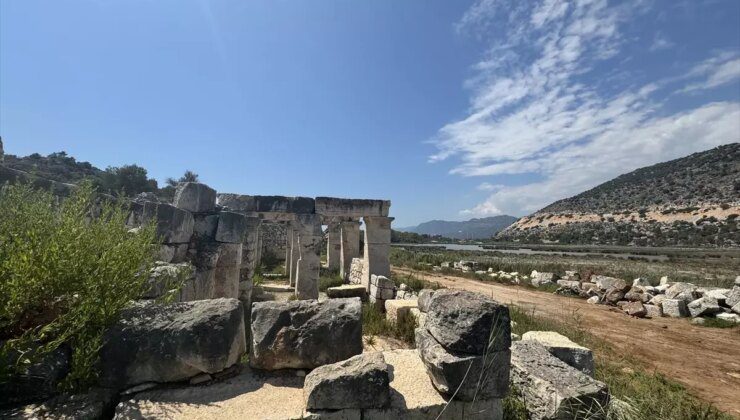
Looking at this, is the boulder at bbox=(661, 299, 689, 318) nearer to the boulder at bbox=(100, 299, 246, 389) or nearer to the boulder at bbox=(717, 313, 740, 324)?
the boulder at bbox=(717, 313, 740, 324)

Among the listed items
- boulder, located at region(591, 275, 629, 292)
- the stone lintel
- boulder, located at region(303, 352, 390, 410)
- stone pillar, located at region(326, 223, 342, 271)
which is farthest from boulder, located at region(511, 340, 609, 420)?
stone pillar, located at region(326, 223, 342, 271)

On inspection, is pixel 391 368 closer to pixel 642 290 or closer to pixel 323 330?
pixel 323 330

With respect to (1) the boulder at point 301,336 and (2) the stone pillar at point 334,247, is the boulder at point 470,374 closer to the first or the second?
(1) the boulder at point 301,336

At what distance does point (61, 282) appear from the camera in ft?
9.67

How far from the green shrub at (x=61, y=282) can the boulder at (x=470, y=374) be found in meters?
2.82

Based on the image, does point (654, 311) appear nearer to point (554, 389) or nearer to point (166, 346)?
point (554, 389)

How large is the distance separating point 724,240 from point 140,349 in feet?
156

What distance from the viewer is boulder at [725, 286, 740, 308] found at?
36.7 ft

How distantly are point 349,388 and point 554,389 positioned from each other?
2.11 m

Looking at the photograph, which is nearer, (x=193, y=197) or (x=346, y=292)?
(x=193, y=197)

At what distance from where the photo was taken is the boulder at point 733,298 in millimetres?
11194

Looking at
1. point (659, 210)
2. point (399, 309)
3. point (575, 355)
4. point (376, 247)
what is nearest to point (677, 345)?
point (575, 355)

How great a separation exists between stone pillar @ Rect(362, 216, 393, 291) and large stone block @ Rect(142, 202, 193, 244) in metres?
7.28

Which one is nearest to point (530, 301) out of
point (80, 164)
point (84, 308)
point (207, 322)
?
point (207, 322)
